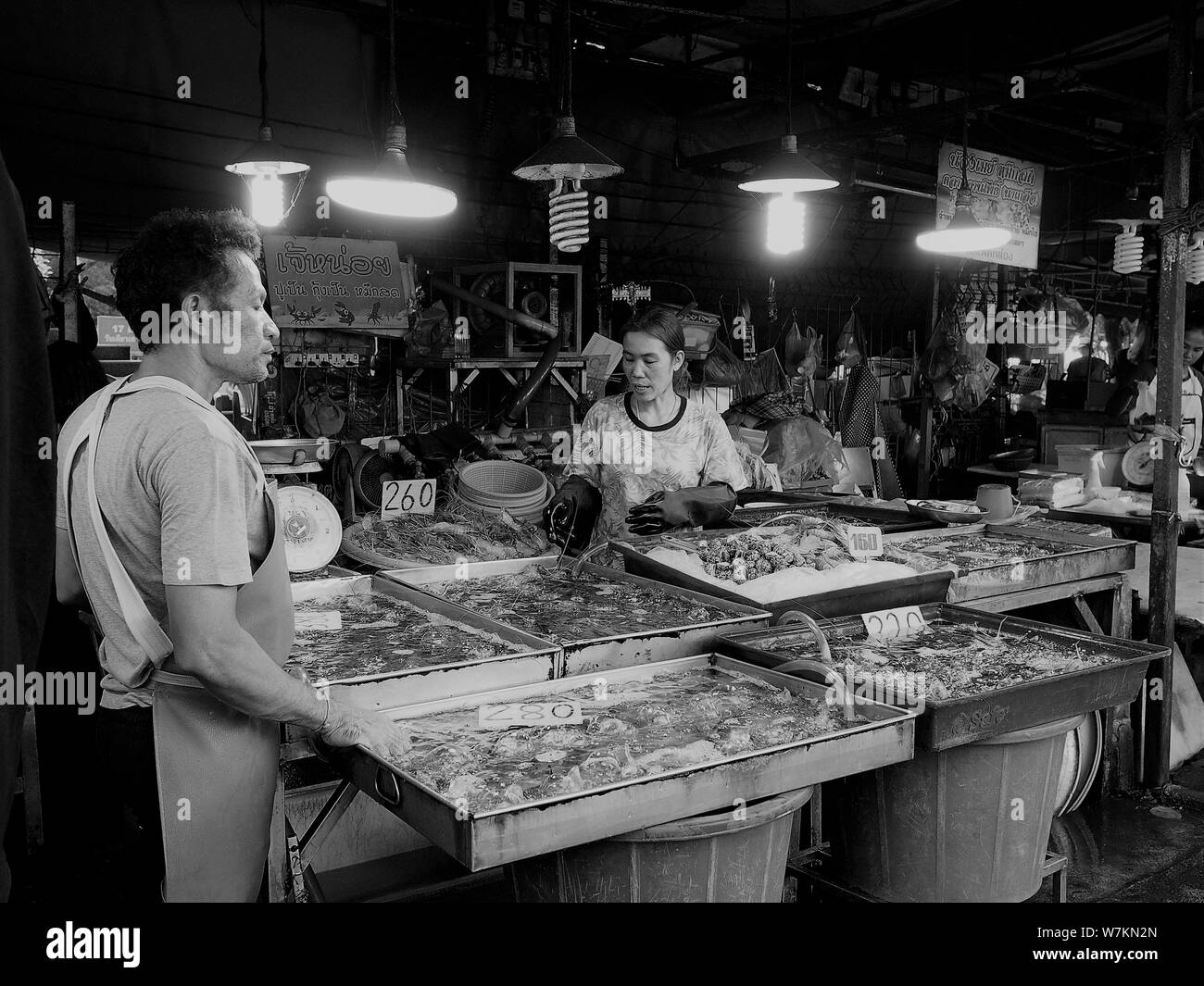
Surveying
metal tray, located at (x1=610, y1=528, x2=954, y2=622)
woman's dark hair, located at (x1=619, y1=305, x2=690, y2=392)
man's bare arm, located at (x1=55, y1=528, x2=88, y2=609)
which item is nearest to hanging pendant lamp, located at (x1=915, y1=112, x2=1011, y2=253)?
woman's dark hair, located at (x1=619, y1=305, x2=690, y2=392)

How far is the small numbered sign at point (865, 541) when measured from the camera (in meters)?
3.88

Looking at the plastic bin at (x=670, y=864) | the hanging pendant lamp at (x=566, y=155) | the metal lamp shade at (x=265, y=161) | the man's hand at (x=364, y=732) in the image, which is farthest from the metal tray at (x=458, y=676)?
the metal lamp shade at (x=265, y=161)

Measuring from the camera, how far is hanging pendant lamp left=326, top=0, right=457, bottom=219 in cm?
405

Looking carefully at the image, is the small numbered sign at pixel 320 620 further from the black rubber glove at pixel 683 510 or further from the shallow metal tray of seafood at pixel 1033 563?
the shallow metal tray of seafood at pixel 1033 563

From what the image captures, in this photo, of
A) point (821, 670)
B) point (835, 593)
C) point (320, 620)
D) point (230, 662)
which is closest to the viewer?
point (230, 662)

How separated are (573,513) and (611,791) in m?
2.23

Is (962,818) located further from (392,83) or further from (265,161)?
(265,161)

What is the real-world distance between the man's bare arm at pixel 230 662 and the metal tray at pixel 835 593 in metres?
1.56

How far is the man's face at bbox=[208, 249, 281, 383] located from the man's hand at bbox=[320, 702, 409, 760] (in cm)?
73

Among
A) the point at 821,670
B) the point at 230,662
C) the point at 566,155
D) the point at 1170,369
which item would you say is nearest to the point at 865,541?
the point at 821,670

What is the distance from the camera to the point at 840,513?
494cm
